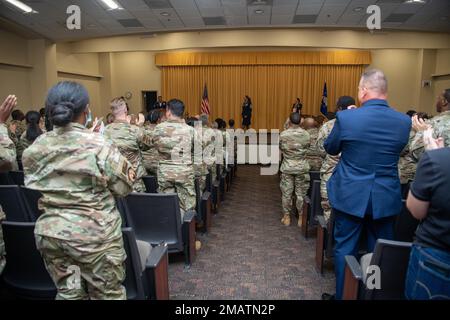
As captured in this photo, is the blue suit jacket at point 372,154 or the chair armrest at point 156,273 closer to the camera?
the chair armrest at point 156,273

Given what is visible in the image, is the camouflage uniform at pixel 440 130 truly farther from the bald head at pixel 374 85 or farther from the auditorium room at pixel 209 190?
the bald head at pixel 374 85

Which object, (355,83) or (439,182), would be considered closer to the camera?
(439,182)

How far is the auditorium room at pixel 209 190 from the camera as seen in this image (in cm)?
150

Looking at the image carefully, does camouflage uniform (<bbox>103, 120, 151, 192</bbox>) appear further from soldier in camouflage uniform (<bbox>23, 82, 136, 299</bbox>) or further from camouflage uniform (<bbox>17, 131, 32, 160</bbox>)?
soldier in camouflage uniform (<bbox>23, 82, 136, 299</bbox>)

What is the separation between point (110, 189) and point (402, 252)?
1438mm

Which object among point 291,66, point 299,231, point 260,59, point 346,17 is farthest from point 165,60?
point 299,231

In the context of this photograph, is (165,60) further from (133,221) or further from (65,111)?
(65,111)

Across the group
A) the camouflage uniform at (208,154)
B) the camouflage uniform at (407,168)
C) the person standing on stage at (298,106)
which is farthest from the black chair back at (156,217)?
the person standing on stage at (298,106)

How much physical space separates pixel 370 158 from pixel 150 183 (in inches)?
94.5

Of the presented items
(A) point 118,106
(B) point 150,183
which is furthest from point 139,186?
(A) point 118,106

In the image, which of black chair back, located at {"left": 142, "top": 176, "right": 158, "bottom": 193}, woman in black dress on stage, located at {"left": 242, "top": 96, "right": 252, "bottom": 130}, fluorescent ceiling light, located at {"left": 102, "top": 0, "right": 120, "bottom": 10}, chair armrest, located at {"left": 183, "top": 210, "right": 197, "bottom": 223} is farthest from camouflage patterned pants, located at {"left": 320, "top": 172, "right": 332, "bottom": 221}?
woman in black dress on stage, located at {"left": 242, "top": 96, "right": 252, "bottom": 130}

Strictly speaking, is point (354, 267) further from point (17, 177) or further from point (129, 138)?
point (17, 177)

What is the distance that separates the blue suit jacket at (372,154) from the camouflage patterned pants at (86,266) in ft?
4.66

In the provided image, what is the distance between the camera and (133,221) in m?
2.78
